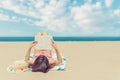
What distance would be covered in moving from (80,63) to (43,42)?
940 mm

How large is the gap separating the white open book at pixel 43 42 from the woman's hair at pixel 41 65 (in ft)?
0.64

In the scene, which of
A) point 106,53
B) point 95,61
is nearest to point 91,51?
point 106,53

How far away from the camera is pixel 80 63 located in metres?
4.30

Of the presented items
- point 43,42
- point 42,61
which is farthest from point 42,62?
point 43,42

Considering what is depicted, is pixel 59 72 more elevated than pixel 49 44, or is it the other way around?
pixel 49 44

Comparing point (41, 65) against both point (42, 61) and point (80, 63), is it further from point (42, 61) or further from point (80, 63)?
point (80, 63)

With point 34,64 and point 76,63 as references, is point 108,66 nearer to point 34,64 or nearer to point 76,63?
point 76,63

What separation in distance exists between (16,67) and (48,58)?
47 centimetres

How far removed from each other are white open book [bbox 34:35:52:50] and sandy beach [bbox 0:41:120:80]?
374 mm

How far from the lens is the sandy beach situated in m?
3.60

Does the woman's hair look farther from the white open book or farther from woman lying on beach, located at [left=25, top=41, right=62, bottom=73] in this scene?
the white open book

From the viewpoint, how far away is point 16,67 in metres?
3.58

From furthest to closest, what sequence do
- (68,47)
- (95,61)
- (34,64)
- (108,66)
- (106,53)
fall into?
(68,47)
(106,53)
(95,61)
(108,66)
(34,64)

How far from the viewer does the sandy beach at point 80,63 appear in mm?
3600
